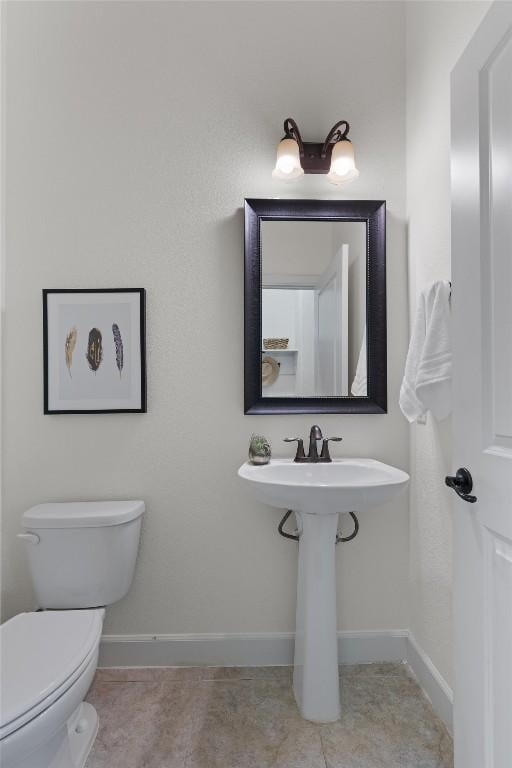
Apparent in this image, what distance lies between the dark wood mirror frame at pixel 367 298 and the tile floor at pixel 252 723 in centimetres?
101

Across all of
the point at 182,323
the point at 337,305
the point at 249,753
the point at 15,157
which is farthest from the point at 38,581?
the point at 15,157

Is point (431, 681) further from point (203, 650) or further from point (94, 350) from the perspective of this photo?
point (94, 350)

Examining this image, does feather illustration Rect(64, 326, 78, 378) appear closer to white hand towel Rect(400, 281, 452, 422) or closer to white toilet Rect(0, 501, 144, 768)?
white toilet Rect(0, 501, 144, 768)

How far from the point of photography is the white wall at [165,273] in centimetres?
190

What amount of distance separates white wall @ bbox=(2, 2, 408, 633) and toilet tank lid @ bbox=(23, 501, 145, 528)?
106 millimetres

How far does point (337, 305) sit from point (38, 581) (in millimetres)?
1488

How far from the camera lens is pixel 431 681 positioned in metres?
1.66

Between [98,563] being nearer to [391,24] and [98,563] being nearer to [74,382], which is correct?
[74,382]

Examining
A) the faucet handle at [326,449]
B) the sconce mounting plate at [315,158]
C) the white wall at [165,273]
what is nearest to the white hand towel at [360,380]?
the white wall at [165,273]

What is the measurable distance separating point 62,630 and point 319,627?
0.80 m

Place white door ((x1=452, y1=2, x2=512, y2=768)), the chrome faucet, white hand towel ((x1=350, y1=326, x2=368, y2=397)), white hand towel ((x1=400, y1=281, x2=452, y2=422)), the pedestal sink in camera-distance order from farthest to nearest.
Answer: white hand towel ((x1=350, y1=326, x2=368, y2=397))
the chrome faucet
the pedestal sink
white hand towel ((x1=400, y1=281, x2=452, y2=422))
white door ((x1=452, y1=2, x2=512, y2=768))

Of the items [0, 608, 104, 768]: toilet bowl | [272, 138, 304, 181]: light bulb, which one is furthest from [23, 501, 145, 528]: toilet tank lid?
[272, 138, 304, 181]: light bulb

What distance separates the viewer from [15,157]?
6.25 ft

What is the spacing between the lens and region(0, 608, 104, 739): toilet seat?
1.06 metres
